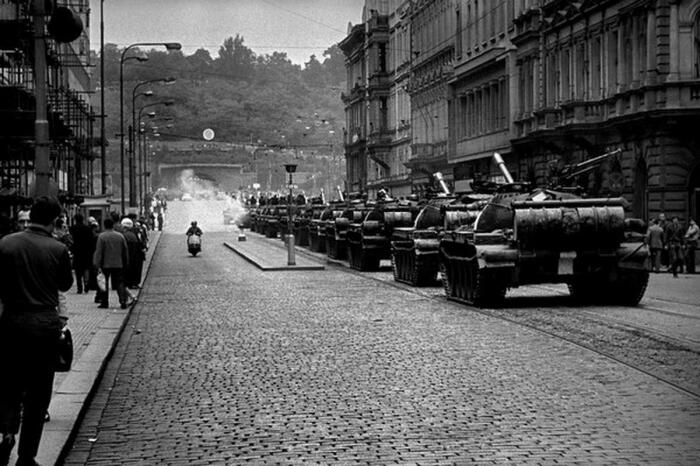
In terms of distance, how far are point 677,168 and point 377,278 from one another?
10315 millimetres

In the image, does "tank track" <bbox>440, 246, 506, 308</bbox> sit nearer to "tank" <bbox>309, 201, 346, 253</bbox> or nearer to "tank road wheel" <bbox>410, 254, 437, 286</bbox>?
"tank road wheel" <bbox>410, 254, 437, 286</bbox>

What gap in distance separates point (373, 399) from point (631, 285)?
12.1 meters

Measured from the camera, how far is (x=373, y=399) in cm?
1224

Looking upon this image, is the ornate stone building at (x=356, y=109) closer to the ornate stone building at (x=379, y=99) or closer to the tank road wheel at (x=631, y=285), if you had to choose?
the ornate stone building at (x=379, y=99)

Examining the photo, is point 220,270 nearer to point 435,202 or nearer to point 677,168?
point 435,202

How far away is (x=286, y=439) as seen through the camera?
1027 centimetres

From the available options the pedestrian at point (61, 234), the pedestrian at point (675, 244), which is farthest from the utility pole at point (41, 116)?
the pedestrian at point (675, 244)

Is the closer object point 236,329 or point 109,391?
point 109,391

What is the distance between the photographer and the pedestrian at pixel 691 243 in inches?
1446

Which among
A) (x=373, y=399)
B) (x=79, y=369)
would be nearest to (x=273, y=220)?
(x=79, y=369)

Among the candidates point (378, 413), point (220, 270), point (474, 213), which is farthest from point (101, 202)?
point (378, 413)

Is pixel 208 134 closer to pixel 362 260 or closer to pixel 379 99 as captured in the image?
pixel 379 99

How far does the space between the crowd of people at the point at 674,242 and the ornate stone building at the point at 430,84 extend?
3161cm

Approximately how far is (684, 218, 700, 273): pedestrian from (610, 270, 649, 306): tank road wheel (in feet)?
45.1
